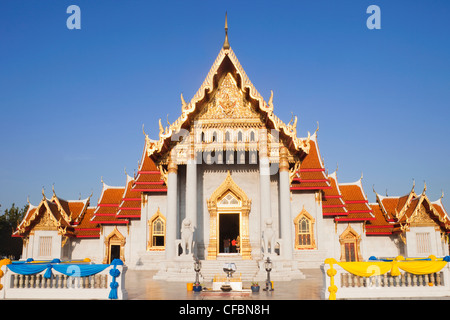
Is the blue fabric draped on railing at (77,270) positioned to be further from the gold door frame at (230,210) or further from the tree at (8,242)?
the tree at (8,242)

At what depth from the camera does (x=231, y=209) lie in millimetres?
16141

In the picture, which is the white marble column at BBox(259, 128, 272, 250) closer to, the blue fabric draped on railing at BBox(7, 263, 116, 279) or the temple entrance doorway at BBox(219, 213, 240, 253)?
the temple entrance doorway at BBox(219, 213, 240, 253)

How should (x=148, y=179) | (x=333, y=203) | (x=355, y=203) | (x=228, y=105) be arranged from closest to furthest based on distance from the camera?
(x=228, y=105) → (x=148, y=179) → (x=333, y=203) → (x=355, y=203)

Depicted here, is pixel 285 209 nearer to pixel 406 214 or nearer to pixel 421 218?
pixel 406 214

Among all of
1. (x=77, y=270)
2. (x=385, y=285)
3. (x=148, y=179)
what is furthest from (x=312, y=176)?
(x=77, y=270)

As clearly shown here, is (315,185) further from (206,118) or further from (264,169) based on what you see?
(206,118)

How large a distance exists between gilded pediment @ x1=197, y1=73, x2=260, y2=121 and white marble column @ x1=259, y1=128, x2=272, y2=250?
3.25ft

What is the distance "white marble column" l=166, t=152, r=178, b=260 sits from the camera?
14570mm

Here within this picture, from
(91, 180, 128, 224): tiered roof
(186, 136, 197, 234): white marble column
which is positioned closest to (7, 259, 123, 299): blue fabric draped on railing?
(186, 136, 197, 234): white marble column

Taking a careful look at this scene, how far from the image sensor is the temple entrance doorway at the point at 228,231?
17203mm

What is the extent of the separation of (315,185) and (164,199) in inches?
306

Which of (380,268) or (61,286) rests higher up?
(380,268)

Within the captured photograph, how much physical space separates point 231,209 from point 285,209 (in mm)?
2499
